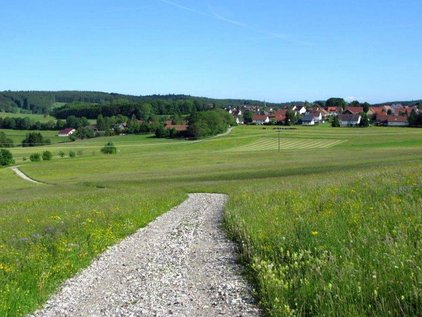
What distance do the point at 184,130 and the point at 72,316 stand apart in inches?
6698

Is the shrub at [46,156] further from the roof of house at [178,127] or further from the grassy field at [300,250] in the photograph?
the grassy field at [300,250]

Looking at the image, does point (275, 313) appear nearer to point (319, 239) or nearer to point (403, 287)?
point (403, 287)

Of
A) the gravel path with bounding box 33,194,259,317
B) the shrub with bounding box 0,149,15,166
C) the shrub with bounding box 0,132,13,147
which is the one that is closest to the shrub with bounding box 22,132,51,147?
the shrub with bounding box 0,132,13,147

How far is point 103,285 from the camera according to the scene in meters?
11.1

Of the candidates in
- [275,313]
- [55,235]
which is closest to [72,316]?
[275,313]

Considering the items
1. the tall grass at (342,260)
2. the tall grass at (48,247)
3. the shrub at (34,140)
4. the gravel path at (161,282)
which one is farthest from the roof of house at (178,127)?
the tall grass at (342,260)

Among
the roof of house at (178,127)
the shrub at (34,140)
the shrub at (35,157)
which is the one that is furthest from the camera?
the roof of house at (178,127)

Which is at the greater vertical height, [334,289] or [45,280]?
[334,289]

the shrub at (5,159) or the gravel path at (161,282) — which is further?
the shrub at (5,159)

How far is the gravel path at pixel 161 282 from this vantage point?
9.14m

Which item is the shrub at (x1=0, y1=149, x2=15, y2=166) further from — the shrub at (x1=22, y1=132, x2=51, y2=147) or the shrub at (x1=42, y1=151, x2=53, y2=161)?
the shrub at (x1=22, y1=132, x2=51, y2=147)

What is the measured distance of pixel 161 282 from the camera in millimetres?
11000

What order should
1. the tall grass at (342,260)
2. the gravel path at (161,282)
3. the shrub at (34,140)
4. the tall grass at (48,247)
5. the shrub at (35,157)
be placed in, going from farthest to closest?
the shrub at (34,140) < the shrub at (35,157) < the tall grass at (48,247) < the gravel path at (161,282) < the tall grass at (342,260)

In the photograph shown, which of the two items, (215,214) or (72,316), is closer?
(72,316)
